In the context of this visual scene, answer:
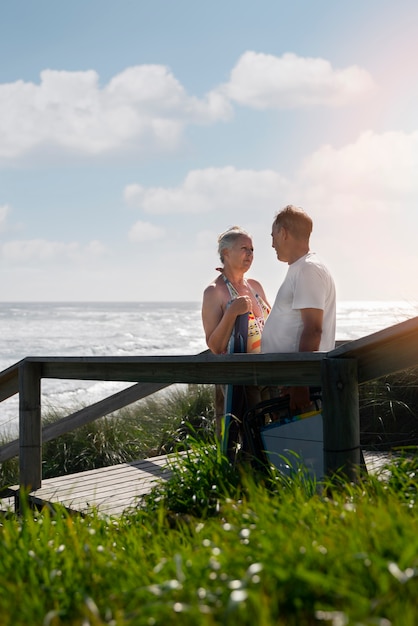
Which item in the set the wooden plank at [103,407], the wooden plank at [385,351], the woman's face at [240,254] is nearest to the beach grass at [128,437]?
the wooden plank at [103,407]

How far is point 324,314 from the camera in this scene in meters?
4.14

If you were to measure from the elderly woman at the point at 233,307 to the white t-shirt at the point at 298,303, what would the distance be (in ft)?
1.42

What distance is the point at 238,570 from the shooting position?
7.12 feet

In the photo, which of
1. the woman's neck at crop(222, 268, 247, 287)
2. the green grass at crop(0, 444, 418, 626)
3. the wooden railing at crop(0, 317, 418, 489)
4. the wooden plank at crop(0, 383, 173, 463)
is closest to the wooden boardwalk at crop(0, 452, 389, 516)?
the wooden railing at crop(0, 317, 418, 489)

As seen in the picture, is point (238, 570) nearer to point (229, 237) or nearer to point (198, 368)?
point (198, 368)

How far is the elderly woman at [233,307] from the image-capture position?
4.63m

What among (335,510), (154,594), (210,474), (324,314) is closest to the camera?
(154,594)

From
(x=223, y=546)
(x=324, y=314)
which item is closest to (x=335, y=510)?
(x=223, y=546)

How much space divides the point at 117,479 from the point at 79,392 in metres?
19.2

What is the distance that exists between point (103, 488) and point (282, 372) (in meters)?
2.16

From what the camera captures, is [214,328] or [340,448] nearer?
[340,448]

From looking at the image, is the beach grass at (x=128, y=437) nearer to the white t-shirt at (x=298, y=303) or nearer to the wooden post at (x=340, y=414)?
the white t-shirt at (x=298, y=303)

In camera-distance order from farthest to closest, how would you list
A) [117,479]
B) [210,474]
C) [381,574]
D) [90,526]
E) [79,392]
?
[79,392] < [117,479] < [210,474] < [90,526] < [381,574]

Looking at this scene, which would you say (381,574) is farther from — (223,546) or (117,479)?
(117,479)
